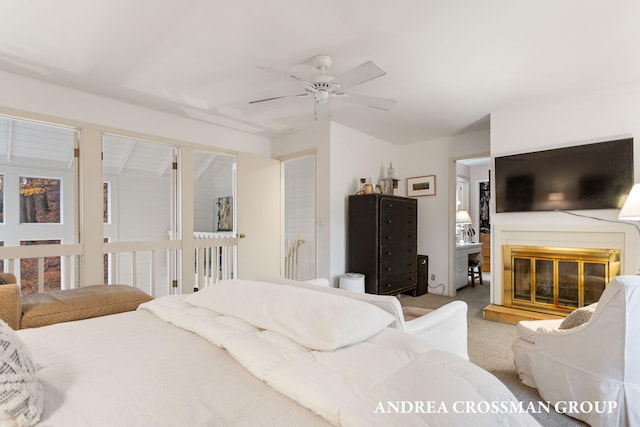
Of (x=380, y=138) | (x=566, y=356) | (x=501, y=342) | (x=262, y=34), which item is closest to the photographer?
(x=566, y=356)

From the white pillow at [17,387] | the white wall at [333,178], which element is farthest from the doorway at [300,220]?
the white pillow at [17,387]

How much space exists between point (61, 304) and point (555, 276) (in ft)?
14.3

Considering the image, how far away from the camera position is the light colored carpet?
1.80 m

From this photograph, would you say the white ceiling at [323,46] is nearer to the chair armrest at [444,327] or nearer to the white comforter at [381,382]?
the chair armrest at [444,327]

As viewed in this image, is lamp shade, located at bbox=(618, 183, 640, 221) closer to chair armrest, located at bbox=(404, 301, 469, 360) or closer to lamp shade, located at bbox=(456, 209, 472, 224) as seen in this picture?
chair armrest, located at bbox=(404, 301, 469, 360)

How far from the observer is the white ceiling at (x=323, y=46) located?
1.92 m

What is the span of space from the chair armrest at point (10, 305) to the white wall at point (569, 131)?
423 centimetres

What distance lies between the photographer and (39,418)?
0.74 metres

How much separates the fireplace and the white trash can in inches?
63.4

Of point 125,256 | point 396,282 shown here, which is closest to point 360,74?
point 396,282

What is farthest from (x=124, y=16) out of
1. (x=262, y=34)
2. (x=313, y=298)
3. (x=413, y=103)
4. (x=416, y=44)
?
(x=413, y=103)

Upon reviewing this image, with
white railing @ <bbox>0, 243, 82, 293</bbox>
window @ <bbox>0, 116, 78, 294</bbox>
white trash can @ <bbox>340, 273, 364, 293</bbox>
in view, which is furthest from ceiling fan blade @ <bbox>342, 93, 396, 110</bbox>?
window @ <bbox>0, 116, 78, 294</bbox>

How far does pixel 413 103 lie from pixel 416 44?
3.86ft

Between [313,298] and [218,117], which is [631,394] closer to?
[313,298]
